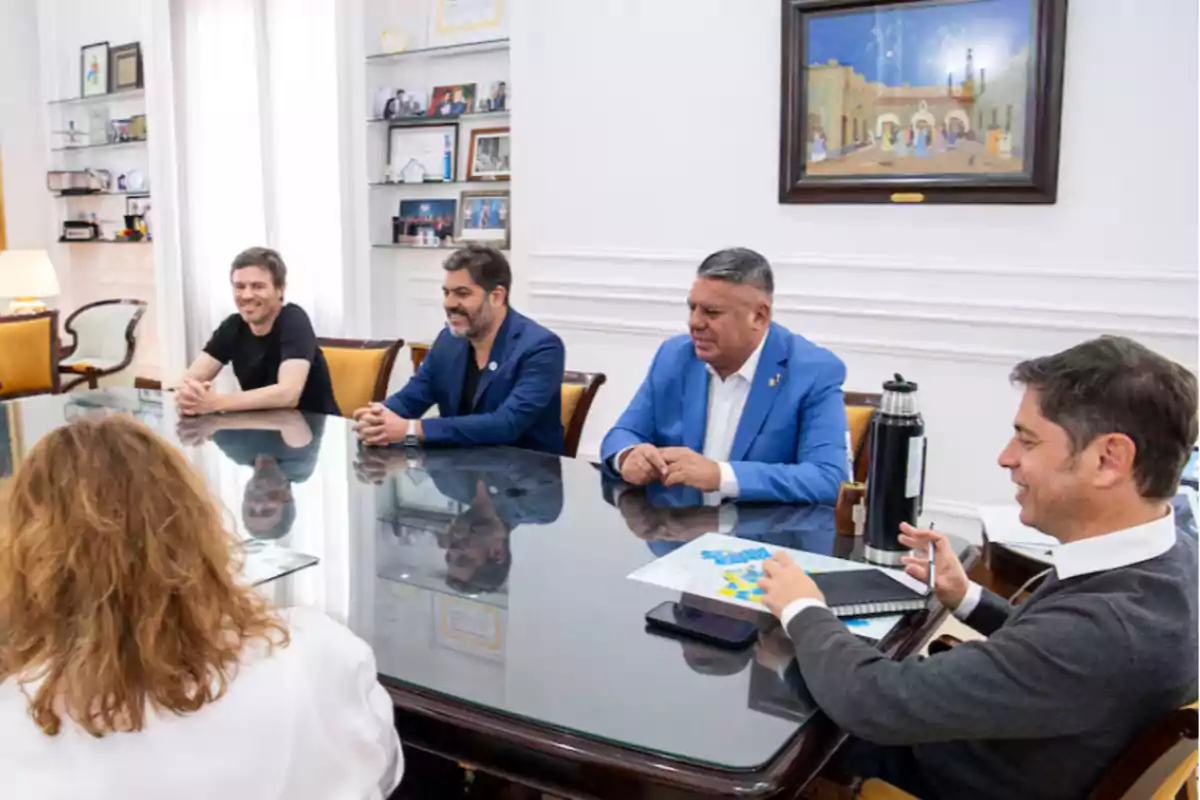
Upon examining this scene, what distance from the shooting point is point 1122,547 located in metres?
1.18

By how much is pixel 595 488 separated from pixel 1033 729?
1159 millimetres

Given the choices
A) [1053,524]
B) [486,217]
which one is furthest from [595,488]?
[486,217]

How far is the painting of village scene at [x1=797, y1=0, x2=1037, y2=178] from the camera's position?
138 inches

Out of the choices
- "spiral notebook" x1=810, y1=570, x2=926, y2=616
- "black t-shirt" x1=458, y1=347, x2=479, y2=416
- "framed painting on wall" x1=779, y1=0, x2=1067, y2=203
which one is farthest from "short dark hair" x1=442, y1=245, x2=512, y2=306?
"spiral notebook" x1=810, y1=570, x2=926, y2=616

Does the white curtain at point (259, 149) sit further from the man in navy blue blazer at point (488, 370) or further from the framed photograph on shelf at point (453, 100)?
the man in navy blue blazer at point (488, 370)

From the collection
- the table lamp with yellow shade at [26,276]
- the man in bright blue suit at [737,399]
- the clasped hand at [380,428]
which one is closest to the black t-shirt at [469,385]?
the clasped hand at [380,428]

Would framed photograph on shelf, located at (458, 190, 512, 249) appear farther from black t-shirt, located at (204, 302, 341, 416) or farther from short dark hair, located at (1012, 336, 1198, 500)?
short dark hair, located at (1012, 336, 1198, 500)

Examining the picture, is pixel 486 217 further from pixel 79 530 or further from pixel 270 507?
pixel 79 530

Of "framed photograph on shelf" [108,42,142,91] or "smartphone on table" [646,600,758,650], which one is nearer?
"smartphone on table" [646,600,758,650]

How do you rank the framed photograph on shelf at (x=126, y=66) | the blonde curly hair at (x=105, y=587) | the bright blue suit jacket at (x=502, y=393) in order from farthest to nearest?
the framed photograph on shelf at (x=126, y=66) < the bright blue suit jacket at (x=502, y=393) < the blonde curly hair at (x=105, y=587)

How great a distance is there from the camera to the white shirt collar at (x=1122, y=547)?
1.18 metres

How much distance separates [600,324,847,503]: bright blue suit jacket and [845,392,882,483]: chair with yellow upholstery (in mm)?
202

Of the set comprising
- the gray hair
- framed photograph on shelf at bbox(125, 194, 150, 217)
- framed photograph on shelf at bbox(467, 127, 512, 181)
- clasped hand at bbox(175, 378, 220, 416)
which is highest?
framed photograph on shelf at bbox(467, 127, 512, 181)

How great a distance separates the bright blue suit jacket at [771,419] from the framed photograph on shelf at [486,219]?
8.40 ft
